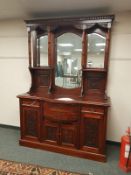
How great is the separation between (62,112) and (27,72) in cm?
124

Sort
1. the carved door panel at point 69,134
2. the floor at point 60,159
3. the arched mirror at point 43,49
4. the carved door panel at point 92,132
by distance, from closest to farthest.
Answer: the floor at point 60,159 < the carved door panel at point 92,132 < the carved door panel at point 69,134 < the arched mirror at point 43,49

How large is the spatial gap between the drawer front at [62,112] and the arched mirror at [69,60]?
0.51 meters

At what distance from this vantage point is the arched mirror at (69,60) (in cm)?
287

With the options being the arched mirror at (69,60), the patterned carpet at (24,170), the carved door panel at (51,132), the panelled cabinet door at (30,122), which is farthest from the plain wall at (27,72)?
the patterned carpet at (24,170)

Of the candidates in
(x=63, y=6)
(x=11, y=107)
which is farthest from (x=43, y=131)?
(x=63, y=6)

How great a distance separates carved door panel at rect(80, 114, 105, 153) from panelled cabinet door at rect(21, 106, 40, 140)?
772mm

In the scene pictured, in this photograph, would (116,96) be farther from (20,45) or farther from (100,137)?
(20,45)

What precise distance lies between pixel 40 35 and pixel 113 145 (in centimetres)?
238

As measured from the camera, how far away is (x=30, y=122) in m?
2.83

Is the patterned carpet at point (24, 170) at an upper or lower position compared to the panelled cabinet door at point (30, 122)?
lower

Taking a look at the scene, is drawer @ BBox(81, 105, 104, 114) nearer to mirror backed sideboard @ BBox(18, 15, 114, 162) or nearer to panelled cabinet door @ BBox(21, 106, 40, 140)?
mirror backed sideboard @ BBox(18, 15, 114, 162)

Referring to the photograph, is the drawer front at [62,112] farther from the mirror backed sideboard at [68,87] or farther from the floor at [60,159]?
the floor at [60,159]

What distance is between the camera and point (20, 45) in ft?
10.7

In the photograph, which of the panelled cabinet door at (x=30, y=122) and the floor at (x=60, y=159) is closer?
the floor at (x=60, y=159)
